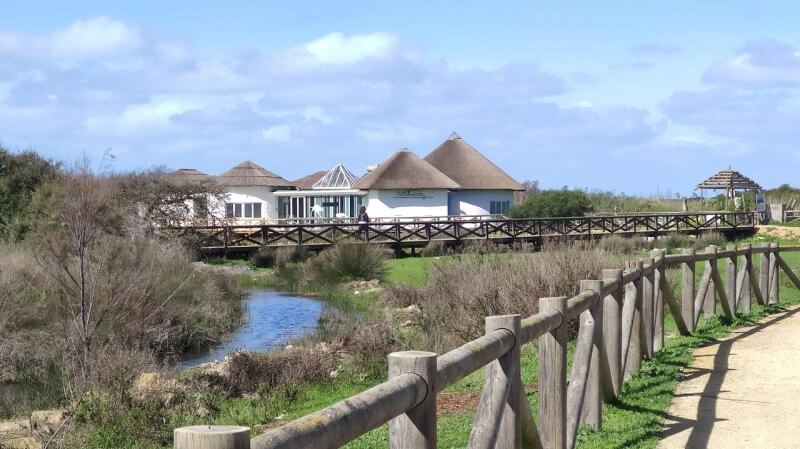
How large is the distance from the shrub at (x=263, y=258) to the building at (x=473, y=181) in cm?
2438

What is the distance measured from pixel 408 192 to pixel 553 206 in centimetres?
885

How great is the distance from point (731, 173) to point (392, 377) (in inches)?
2424

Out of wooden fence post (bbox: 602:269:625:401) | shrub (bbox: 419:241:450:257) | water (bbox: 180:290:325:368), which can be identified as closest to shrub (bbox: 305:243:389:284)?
water (bbox: 180:290:325:368)

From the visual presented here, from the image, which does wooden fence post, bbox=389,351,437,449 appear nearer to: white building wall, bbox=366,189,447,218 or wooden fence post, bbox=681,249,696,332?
wooden fence post, bbox=681,249,696,332

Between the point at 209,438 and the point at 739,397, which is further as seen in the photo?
the point at 739,397

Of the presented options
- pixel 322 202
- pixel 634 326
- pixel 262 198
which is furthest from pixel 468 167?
pixel 634 326

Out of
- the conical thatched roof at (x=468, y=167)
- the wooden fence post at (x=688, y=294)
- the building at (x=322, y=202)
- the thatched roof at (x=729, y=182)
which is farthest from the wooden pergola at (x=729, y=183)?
the wooden fence post at (x=688, y=294)

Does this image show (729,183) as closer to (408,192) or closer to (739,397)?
(408,192)

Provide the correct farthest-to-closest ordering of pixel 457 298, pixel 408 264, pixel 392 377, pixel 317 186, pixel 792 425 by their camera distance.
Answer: pixel 317 186
pixel 408 264
pixel 457 298
pixel 792 425
pixel 392 377

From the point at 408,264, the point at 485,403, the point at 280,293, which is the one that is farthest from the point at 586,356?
the point at 408,264

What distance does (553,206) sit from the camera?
197 feet

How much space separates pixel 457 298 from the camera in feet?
54.2

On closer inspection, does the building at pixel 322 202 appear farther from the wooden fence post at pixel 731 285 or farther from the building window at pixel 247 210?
the wooden fence post at pixel 731 285

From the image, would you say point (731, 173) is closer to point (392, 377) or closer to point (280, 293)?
point (280, 293)
